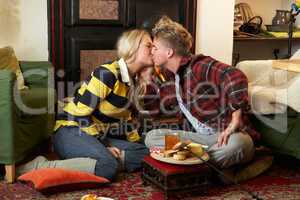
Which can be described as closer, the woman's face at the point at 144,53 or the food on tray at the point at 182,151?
the food on tray at the point at 182,151

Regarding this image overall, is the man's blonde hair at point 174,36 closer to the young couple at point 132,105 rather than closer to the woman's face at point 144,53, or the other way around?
the young couple at point 132,105

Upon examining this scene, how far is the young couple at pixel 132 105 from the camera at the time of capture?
2326 mm

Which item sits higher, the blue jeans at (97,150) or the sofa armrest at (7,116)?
the sofa armrest at (7,116)

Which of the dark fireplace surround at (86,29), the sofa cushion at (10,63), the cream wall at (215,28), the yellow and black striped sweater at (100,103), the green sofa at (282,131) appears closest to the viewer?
the yellow and black striped sweater at (100,103)

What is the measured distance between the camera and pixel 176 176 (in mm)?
2119

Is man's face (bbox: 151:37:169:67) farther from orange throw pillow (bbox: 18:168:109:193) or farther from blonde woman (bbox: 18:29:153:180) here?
orange throw pillow (bbox: 18:168:109:193)

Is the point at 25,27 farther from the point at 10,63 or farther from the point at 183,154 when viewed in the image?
the point at 183,154

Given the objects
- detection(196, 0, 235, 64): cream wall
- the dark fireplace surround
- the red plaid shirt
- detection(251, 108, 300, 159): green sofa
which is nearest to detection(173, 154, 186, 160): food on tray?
the red plaid shirt

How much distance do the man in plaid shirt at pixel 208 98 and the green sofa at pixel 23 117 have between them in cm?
68

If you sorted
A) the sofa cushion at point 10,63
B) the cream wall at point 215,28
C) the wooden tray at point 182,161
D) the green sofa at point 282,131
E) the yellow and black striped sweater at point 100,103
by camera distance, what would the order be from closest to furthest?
the wooden tray at point 182,161
the yellow and black striped sweater at point 100,103
the green sofa at point 282,131
the sofa cushion at point 10,63
the cream wall at point 215,28

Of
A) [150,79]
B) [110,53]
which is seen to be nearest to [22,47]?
[110,53]

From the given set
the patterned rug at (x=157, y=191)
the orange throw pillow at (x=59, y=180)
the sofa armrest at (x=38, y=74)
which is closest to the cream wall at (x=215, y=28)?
the sofa armrest at (x=38, y=74)

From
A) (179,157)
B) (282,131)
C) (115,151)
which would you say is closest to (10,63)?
(115,151)

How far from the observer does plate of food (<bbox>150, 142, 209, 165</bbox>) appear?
83.9 inches
